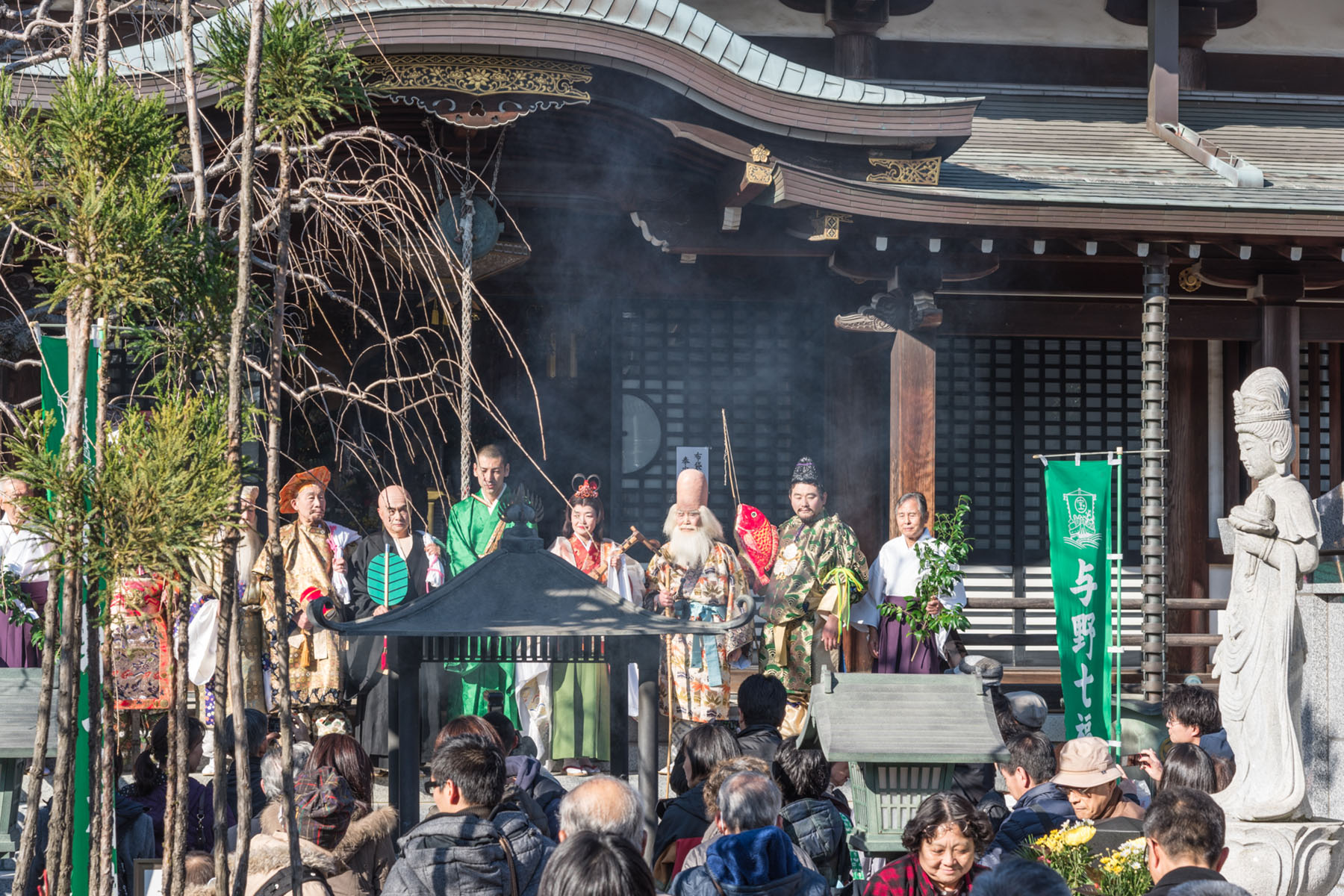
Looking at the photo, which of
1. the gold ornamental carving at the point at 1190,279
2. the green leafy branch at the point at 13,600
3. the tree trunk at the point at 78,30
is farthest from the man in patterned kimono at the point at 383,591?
the gold ornamental carving at the point at 1190,279

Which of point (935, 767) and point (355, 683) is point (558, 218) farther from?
point (935, 767)

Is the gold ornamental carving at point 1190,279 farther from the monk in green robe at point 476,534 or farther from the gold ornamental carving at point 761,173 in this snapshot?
the monk in green robe at point 476,534

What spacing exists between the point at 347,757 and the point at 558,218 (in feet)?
18.2

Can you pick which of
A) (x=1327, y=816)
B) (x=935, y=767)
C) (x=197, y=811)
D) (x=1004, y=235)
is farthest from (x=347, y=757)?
(x=1004, y=235)

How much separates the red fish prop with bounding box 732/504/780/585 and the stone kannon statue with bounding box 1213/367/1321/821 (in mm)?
3546

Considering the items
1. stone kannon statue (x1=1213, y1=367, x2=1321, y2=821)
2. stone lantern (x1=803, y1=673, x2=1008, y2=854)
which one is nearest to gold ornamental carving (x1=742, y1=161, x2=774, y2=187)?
stone kannon statue (x1=1213, y1=367, x2=1321, y2=821)

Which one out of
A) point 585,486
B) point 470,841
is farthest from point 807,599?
point 470,841

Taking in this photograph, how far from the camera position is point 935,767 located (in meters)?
4.79

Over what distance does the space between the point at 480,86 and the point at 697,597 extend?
3103 millimetres

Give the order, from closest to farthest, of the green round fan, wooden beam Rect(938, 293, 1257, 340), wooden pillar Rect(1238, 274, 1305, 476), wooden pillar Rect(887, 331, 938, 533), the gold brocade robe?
1. the green round fan
2. the gold brocade robe
3. wooden pillar Rect(887, 331, 938, 533)
4. wooden pillar Rect(1238, 274, 1305, 476)
5. wooden beam Rect(938, 293, 1257, 340)

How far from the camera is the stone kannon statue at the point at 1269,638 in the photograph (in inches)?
218

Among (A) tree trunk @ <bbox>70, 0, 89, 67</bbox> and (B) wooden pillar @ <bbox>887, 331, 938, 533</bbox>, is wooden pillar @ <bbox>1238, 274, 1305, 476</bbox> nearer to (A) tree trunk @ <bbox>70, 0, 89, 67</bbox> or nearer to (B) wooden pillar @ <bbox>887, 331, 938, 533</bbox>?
(B) wooden pillar @ <bbox>887, 331, 938, 533</bbox>

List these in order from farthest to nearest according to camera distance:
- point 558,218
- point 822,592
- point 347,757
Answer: point 558,218 < point 822,592 < point 347,757

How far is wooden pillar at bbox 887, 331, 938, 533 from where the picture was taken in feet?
27.8
